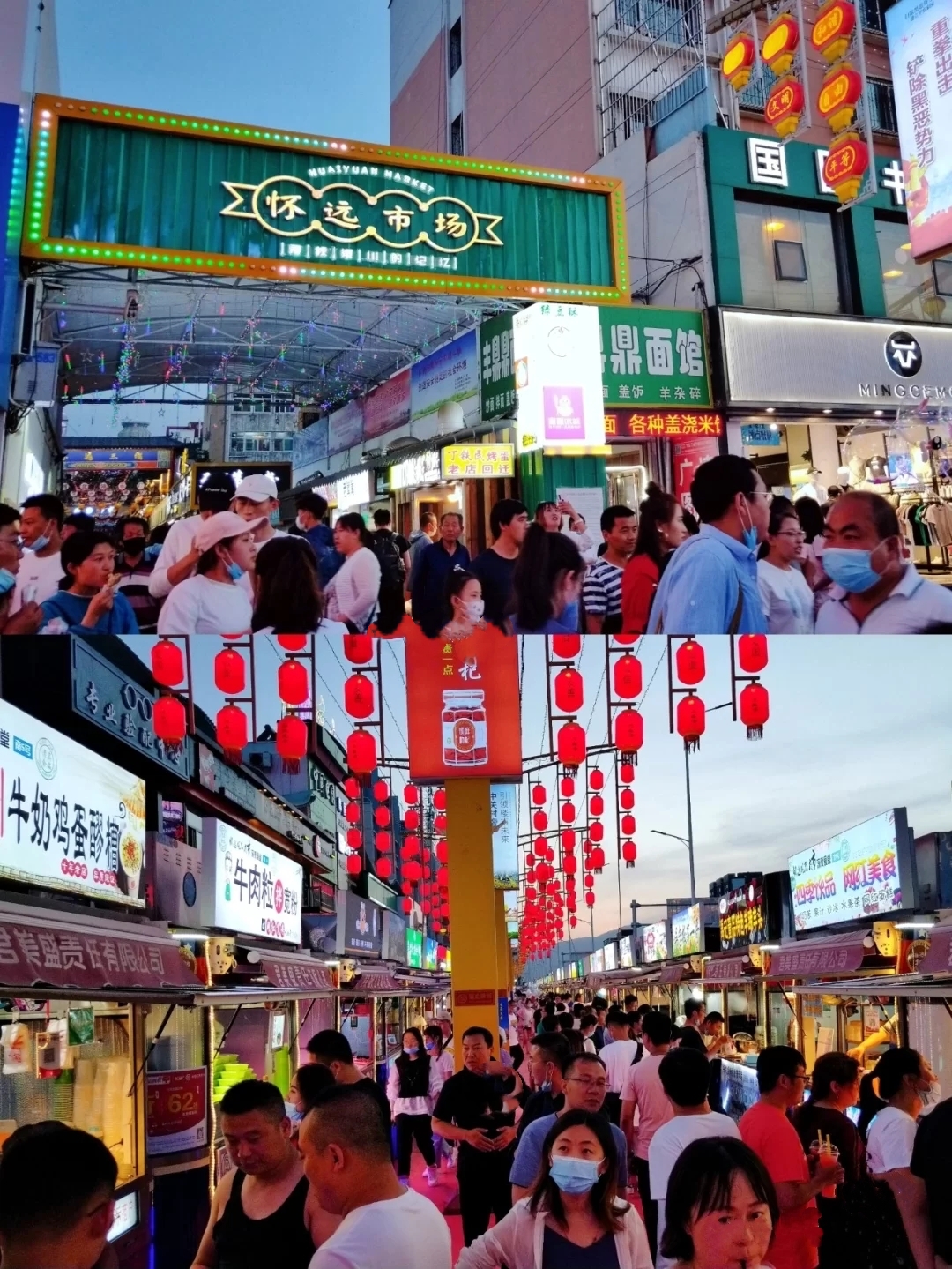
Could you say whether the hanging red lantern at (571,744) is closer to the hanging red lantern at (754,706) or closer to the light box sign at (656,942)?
the hanging red lantern at (754,706)

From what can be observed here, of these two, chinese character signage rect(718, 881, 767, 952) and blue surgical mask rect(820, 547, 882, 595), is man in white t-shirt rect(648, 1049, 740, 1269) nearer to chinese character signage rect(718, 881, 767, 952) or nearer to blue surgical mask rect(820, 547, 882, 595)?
blue surgical mask rect(820, 547, 882, 595)

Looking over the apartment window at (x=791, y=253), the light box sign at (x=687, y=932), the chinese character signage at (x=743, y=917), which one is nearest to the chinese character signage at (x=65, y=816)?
the apartment window at (x=791, y=253)

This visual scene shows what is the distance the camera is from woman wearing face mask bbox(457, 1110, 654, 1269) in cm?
322

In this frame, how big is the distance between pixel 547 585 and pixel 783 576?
1712mm

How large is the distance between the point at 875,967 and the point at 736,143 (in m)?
8.61

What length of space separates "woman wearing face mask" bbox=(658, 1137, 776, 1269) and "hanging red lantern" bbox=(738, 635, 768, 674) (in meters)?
6.43

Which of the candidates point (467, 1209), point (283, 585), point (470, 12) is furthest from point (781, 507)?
point (470, 12)

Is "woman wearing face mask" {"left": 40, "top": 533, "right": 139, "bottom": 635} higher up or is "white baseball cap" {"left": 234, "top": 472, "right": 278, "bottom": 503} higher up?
"white baseball cap" {"left": 234, "top": 472, "right": 278, "bottom": 503}

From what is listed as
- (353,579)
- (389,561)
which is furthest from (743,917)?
(353,579)

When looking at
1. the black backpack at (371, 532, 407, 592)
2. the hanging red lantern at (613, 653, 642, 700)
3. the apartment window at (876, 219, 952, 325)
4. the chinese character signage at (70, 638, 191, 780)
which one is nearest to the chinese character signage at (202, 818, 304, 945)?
the chinese character signage at (70, 638, 191, 780)

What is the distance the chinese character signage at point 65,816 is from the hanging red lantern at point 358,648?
6.84ft

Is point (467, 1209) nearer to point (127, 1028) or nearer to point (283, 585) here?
point (127, 1028)

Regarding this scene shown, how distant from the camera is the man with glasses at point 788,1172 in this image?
4395 millimetres

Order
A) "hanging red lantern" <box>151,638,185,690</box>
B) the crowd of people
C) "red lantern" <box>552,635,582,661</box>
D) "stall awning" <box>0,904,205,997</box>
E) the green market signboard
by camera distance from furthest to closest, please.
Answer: "red lantern" <box>552,635,582,661</box> → the green market signboard → "hanging red lantern" <box>151,638,185,690</box> → "stall awning" <box>0,904,205,997</box> → the crowd of people
